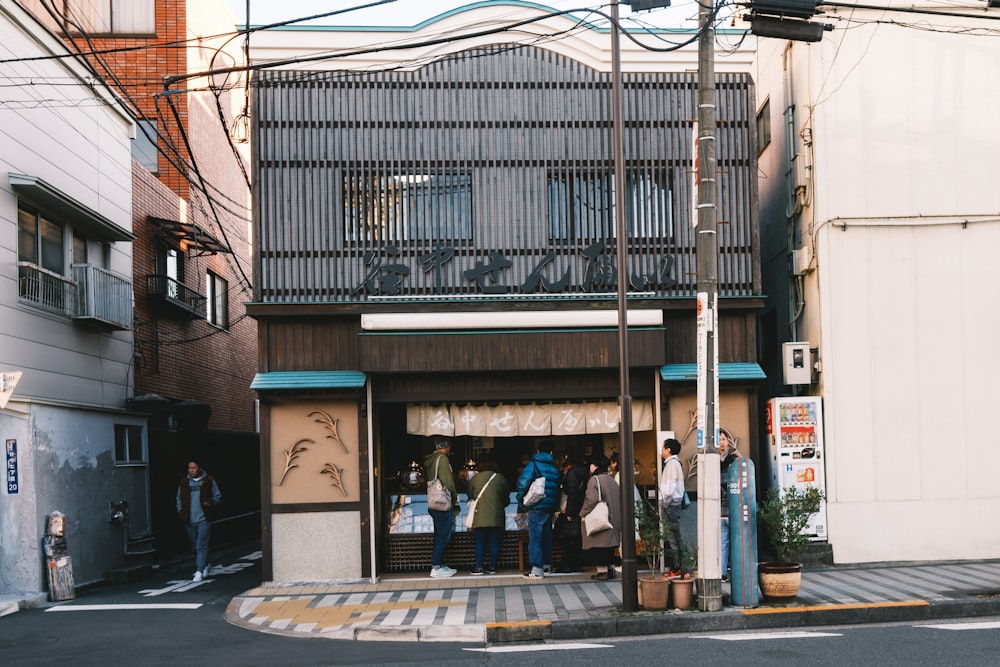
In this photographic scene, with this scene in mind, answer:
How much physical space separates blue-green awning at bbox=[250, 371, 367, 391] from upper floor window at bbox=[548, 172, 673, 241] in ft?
11.7

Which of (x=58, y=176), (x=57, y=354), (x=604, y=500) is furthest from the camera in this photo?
(x=58, y=176)

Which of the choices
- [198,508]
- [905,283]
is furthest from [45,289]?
[905,283]

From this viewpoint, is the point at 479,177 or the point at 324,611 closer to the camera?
the point at 324,611

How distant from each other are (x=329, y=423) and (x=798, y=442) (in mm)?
6779

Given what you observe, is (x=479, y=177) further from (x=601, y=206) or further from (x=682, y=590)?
(x=682, y=590)

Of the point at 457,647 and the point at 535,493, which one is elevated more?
the point at 535,493

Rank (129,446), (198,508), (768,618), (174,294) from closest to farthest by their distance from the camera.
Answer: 1. (768,618)
2. (198,508)
3. (129,446)
4. (174,294)

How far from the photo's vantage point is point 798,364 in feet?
42.2

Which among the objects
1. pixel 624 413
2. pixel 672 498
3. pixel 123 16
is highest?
pixel 123 16

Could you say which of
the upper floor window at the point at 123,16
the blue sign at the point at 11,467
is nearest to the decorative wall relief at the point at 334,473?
the blue sign at the point at 11,467

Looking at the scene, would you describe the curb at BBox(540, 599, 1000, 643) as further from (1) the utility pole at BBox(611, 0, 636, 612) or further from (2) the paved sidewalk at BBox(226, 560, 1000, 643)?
(1) the utility pole at BBox(611, 0, 636, 612)

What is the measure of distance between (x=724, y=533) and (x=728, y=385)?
2.90m

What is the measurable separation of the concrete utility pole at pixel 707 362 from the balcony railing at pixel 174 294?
40.5 feet

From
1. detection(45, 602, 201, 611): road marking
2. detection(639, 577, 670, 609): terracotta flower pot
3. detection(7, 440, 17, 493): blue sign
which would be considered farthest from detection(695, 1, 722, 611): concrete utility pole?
detection(7, 440, 17, 493): blue sign
